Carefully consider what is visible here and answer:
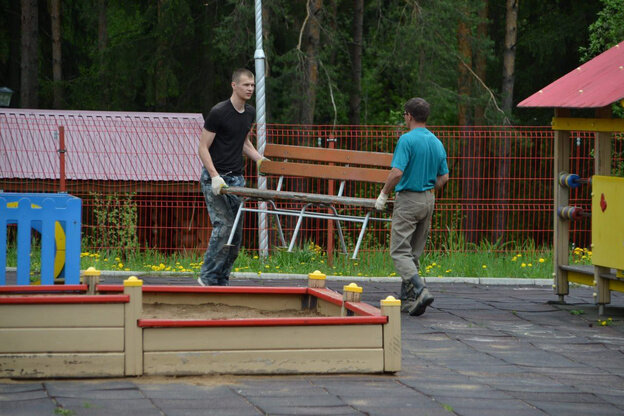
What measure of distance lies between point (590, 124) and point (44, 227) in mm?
4953

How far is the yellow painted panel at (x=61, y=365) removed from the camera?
558cm

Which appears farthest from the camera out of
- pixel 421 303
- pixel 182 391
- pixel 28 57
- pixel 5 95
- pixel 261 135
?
pixel 28 57

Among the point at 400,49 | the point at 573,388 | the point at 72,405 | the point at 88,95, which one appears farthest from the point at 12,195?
the point at 88,95

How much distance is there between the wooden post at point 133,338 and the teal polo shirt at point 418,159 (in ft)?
11.4

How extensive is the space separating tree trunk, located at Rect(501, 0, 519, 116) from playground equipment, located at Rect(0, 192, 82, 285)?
750 inches

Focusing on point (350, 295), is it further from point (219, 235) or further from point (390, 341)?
point (219, 235)

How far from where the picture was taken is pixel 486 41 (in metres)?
25.2

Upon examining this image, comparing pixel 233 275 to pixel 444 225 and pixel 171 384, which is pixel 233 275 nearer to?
pixel 444 225

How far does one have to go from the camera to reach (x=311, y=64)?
22906 millimetres

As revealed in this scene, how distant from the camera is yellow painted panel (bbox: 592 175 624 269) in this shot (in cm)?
866

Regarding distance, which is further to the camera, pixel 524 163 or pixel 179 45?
pixel 179 45

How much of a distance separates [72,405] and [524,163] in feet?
33.1

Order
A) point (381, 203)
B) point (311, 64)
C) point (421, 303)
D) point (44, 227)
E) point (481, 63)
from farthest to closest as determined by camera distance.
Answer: point (481, 63)
point (311, 64)
point (381, 203)
point (421, 303)
point (44, 227)

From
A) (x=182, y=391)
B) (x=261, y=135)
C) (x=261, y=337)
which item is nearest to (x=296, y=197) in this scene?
(x=261, y=135)
